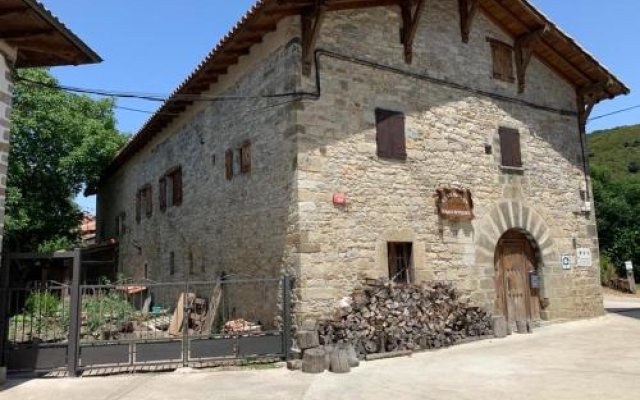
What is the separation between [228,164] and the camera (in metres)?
11.5

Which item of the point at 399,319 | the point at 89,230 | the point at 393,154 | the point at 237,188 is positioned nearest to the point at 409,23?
the point at 393,154

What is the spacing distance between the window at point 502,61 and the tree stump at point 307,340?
24.7ft

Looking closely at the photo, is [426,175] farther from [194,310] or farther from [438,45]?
[194,310]

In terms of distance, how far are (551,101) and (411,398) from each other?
382 inches

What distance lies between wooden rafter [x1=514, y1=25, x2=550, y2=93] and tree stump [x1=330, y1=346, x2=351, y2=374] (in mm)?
8087

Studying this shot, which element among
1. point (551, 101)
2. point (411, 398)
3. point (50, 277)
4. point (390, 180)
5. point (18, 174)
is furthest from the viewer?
point (50, 277)

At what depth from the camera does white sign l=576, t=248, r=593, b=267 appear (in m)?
12.7

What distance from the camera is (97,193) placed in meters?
24.6

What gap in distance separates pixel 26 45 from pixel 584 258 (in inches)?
489

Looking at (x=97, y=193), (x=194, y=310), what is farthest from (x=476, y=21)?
(x=97, y=193)

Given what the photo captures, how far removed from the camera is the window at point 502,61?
12.2 metres

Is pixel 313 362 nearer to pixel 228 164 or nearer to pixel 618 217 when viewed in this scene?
pixel 228 164

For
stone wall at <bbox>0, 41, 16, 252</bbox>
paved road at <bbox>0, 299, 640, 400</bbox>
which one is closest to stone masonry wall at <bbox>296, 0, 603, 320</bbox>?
paved road at <bbox>0, 299, 640, 400</bbox>

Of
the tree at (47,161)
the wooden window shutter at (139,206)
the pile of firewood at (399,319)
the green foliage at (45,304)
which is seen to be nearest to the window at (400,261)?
the pile of firewood at (399,319)
